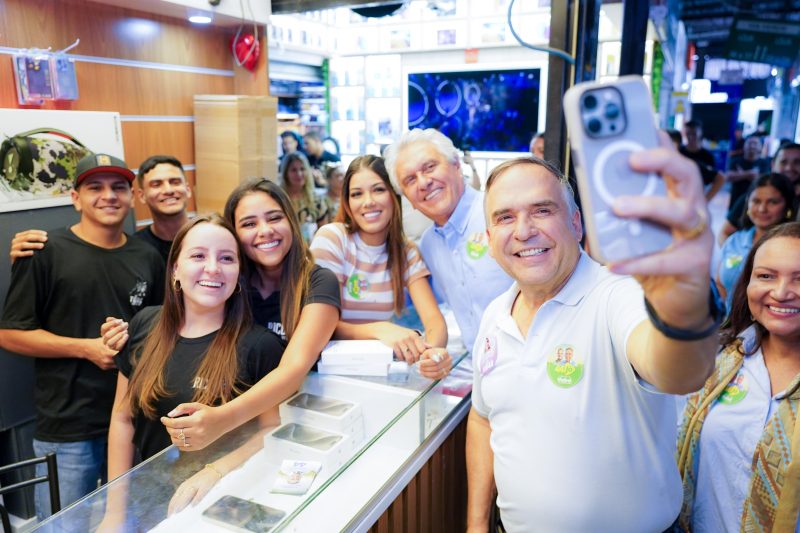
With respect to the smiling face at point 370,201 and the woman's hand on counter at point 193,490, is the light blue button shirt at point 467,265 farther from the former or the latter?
the woman's hand on counter at point 193,490

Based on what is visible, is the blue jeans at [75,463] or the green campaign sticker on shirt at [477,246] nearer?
the green campaign sticker on shirt at [477,246]

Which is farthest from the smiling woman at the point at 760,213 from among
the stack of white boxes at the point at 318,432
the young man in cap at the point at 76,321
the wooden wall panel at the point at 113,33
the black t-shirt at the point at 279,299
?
the wooden wall panel at the point at 113,33

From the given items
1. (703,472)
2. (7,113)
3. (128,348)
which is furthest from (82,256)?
(703,472)

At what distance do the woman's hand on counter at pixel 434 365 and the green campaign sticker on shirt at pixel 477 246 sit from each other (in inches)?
19.5

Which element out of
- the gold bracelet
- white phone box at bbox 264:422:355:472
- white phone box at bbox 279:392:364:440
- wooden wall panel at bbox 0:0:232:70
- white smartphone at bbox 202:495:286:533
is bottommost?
white smartphone at bbox 202:495:286:533

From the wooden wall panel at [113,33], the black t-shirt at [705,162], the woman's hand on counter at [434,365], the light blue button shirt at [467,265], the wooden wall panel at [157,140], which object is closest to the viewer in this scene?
the woman's hand on counter at [434,365]

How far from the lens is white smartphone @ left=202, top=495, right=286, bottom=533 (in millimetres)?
1198

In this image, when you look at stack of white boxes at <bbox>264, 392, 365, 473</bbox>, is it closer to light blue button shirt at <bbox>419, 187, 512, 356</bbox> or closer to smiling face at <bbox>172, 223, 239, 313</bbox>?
smiling face at <bbox>172, 223, 239, 313</bbox>

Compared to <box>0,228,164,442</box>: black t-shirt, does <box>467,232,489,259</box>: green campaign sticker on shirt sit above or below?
above

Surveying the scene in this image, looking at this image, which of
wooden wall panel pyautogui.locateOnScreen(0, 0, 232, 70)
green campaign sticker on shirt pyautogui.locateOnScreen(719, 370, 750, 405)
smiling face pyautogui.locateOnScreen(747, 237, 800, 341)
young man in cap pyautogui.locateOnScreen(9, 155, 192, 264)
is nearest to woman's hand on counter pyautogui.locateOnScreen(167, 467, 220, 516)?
green campaign sticker on shirt pyautogui.locateOnScreen(719, 370, 750, 405)

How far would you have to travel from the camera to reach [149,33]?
3629 millimetres

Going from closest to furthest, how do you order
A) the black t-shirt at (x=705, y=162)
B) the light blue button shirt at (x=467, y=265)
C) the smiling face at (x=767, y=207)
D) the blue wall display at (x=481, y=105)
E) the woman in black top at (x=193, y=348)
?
the woman in black top at (x=193, y=348) → the light blue button shirt at (x=467, y=265) → the smiling face at (x=767, y=207) → the black t-shirt at (x=705, y=162) → the blue wall display at (x=481, y=105)

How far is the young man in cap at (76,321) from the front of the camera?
7.41 ft

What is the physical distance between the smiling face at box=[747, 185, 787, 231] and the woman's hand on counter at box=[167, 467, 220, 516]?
3186 mm
